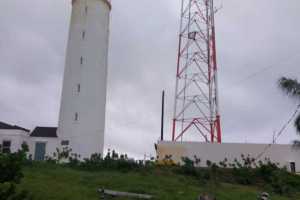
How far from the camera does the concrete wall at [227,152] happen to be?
22.4m

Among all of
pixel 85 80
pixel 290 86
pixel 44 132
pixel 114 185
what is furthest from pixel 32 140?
pixel 290 86

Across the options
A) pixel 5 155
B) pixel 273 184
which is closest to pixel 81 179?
pixel 5 155

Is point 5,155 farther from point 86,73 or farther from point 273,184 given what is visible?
point 86,73

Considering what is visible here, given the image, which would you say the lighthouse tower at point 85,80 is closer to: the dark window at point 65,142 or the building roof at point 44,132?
the dark window at point 65,142

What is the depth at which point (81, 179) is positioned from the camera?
52.1 feet

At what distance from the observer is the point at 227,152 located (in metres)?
22.7

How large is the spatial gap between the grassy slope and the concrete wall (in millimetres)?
4800

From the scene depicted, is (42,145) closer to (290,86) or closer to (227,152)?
(227,152)

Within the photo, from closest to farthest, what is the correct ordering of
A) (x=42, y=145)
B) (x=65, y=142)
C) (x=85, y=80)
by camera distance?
(x=65, y=142), (x=42, y=145), (x=85, y=80)

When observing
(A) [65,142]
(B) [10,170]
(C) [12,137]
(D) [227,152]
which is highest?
(C) [12,137]

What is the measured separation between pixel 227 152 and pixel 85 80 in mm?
11127

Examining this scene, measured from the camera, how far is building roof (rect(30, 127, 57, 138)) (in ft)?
85.1

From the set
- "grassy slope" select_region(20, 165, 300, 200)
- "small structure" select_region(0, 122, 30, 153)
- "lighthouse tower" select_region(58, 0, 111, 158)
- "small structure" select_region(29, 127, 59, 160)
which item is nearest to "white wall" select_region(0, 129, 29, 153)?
"small structure" select_region(0, 122, 30, 153)

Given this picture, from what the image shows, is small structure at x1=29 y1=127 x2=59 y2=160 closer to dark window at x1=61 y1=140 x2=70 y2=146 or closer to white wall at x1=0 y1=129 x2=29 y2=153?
dark window at x1=61 y1=140 x2=70 y2=146
